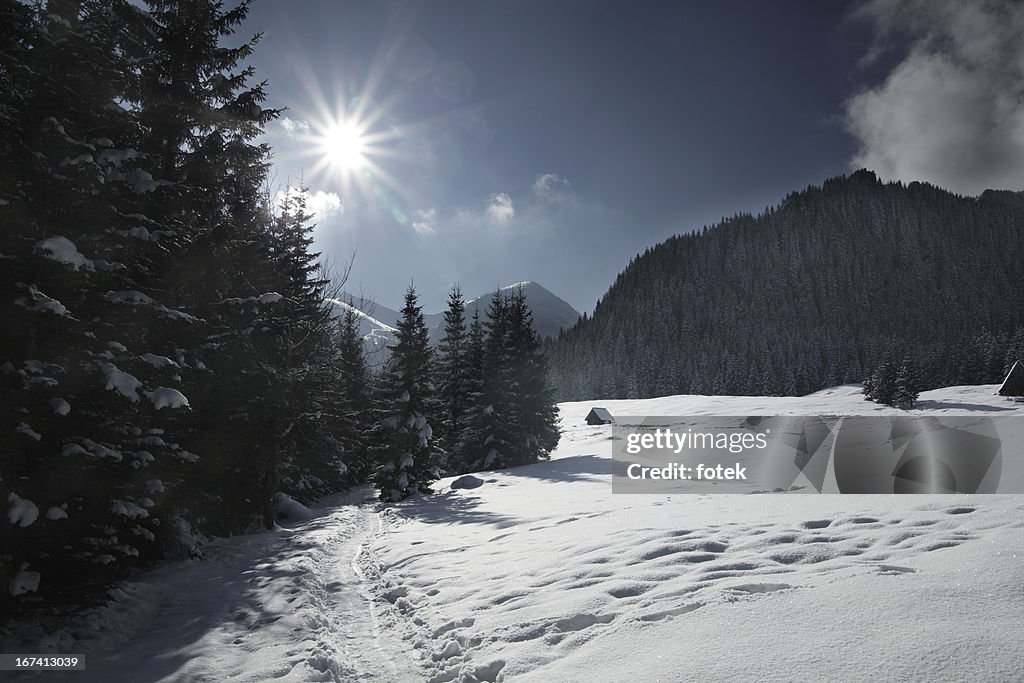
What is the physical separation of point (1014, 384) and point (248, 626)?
7044 centimetres

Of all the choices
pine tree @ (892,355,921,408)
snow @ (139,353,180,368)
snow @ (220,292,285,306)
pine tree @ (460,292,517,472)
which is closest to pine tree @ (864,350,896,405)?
pine tree @ (892,355,921,408)

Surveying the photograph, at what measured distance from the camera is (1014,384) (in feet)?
159

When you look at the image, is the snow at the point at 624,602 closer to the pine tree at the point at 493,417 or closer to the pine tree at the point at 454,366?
the pine tree at the point at 493,417

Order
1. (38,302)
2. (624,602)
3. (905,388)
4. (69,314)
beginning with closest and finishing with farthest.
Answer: (624,602) < (38,302) < (69,314) < (905,388)

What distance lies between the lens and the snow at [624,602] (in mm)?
3885

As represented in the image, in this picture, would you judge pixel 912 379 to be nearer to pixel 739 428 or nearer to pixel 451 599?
pixel 739 428

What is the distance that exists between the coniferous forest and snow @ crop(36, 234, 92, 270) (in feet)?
0.08

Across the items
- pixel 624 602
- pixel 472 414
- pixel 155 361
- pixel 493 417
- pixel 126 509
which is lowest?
pixel 624 602

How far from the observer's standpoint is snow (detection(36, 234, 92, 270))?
6320mm

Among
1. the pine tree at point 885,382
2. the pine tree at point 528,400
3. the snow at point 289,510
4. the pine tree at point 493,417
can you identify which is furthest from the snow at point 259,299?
the pine tree at point 885,382

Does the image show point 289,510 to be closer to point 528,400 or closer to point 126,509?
point 126,509

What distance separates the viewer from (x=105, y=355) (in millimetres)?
7680

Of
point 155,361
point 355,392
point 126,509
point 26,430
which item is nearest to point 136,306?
point 155,361

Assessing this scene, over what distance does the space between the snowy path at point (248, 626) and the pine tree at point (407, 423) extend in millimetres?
10539
